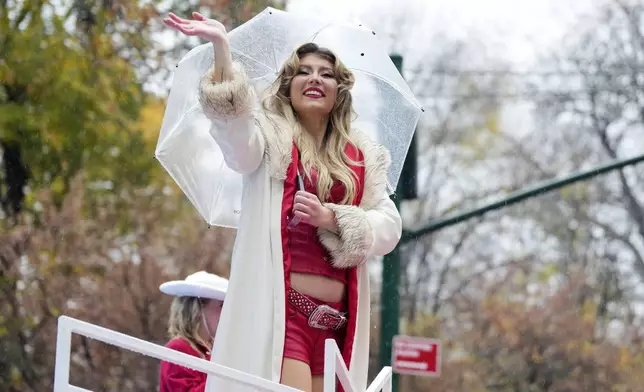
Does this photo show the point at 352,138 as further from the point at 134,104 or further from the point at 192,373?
the point at 134,104

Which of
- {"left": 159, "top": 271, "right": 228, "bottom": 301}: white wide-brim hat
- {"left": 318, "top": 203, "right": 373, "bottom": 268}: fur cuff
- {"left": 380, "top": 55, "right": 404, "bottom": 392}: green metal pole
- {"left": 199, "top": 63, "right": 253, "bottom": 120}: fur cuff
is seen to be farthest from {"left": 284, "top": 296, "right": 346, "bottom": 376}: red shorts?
{"left": 380, "top": 55, "right": 404, "bottom": 392}: green metal pole

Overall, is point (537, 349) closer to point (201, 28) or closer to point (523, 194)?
point (523, 194)

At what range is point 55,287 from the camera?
1427 centimetres

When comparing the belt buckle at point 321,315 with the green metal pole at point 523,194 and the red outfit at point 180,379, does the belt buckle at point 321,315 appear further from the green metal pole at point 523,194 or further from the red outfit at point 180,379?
the green metal pole at point 523,194

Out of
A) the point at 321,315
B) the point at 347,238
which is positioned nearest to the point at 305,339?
the point at 321,315

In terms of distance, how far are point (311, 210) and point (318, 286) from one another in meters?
0.27

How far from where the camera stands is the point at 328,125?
4301 millimetres

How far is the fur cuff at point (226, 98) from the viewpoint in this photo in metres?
3.81

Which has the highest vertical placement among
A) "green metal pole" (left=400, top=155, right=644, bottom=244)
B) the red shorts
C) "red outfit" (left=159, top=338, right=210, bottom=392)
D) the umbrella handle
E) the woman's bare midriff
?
"green metal pole" (left=400, top=155, right=644, bottom=244)

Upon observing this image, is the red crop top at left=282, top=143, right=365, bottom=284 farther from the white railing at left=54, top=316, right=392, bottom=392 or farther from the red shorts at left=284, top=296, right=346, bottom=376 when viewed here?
the white railing at left=54, top=316, right=392, bottom=392

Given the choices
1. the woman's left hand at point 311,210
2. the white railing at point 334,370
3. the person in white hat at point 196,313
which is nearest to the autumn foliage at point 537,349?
the person in white hat at point 196,313

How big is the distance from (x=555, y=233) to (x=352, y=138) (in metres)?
23.3

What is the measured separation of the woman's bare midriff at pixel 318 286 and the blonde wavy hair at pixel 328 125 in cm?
26

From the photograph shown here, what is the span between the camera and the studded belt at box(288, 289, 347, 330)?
3928 mm
